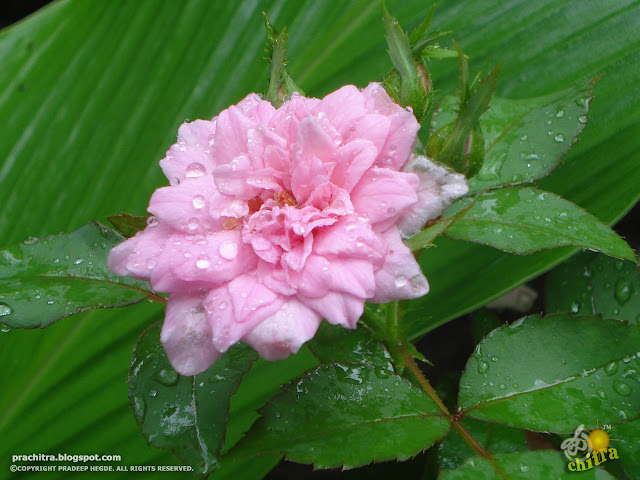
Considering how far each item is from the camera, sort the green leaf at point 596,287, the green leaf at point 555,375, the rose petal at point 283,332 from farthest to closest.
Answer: the green leaf at point 596,287 → the green leaf at point 555,375 → the rose petal at point 283,332

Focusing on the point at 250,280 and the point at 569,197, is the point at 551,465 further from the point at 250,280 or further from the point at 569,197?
the point at 569,197

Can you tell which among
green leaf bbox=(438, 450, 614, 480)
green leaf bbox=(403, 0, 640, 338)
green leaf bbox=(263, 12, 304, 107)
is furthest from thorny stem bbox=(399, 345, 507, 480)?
green leaf bbox=(263, 12, 304, 107)

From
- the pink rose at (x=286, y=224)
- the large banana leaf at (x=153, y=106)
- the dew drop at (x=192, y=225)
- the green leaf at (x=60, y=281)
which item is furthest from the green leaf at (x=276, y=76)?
the large banana leaf at (x=153, y=106)

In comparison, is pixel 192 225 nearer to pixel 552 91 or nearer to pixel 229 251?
pixel 229 251

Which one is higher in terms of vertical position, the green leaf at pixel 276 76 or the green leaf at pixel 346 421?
the green leaf at pixel 276 76

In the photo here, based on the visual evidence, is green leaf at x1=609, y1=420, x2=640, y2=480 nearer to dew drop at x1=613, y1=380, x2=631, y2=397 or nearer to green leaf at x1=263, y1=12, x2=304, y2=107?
dew drop at x1=613, y1=380, x2=631, y2=397

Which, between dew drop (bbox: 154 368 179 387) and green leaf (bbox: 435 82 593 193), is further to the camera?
green leaf (bbox: 435 82 593 193)

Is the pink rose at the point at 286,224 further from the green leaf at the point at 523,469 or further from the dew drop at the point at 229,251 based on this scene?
the green leaf at the point at 523,469

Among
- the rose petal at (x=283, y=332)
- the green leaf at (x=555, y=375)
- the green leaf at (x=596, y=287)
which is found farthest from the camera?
the green leaf at (x=596, y=287)
